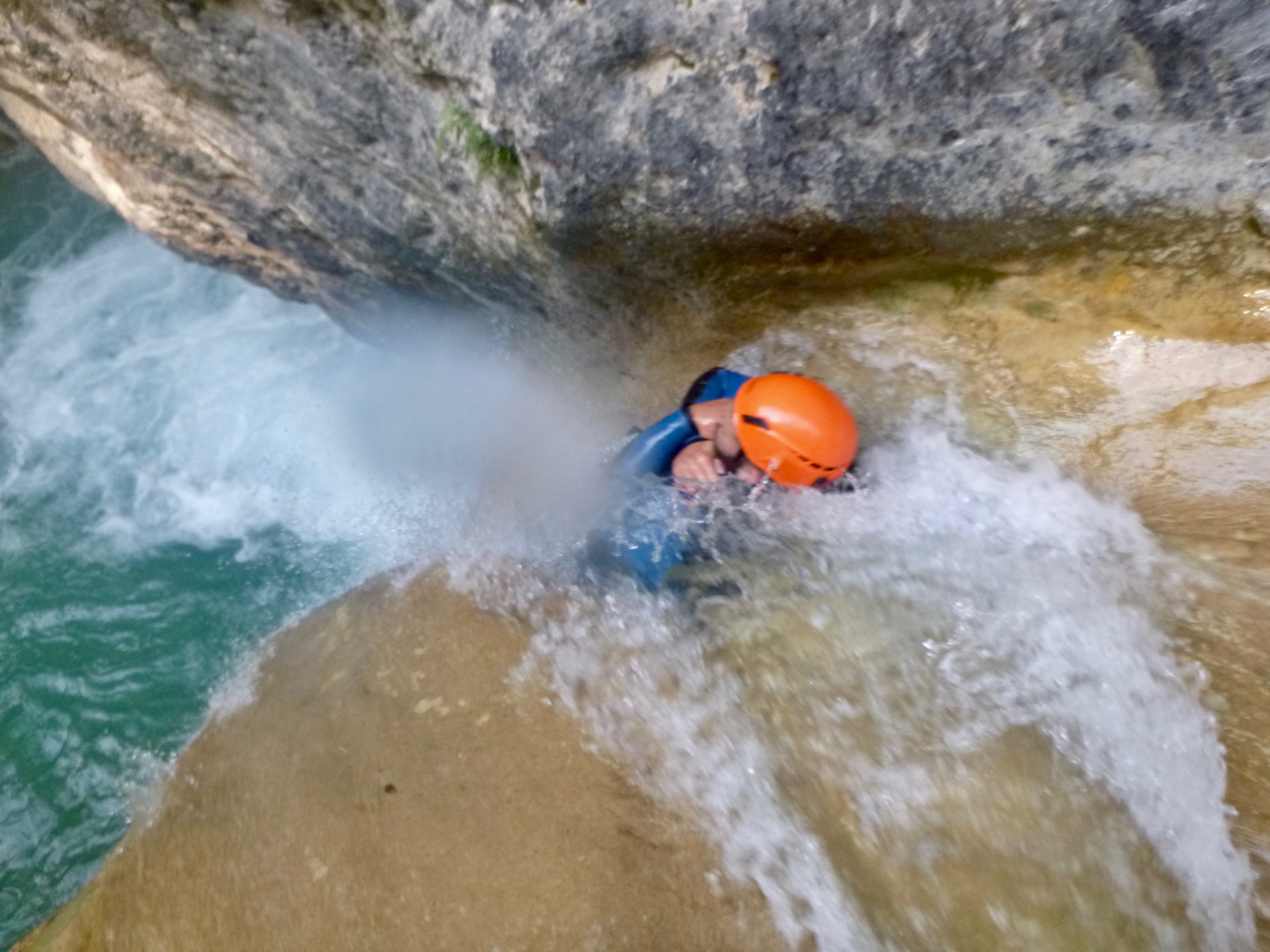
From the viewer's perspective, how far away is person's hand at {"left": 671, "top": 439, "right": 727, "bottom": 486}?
2643mm

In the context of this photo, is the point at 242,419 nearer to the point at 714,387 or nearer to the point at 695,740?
the point at 714,387

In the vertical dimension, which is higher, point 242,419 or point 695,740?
point 695,740

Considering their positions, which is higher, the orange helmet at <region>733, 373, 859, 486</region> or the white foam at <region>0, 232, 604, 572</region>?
the orange helmet at <region>733, 373, 859, 486</region>

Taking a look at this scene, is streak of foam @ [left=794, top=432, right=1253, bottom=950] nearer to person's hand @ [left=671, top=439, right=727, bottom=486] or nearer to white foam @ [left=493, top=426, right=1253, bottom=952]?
white foam @ [left=493, top=426, right=1253, bottom=952]

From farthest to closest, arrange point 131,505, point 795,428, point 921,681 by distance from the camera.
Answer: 1. point 131,505
2. point 795,428
3. point 921,681

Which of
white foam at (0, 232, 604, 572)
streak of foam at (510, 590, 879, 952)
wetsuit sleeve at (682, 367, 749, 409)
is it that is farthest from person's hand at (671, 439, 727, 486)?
white foam at (0, 232, 604, 572)

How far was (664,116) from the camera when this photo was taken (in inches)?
84.4

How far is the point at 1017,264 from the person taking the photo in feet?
7.47

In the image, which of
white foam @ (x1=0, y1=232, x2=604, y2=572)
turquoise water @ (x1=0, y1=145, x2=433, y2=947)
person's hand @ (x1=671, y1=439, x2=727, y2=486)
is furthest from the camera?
white foam @ (x1=0, y1=232, x2=604, y2=572)

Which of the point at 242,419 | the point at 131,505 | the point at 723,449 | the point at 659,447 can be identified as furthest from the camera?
the point at 242,419

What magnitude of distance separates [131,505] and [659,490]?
121 inches

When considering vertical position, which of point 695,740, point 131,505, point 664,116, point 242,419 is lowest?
point 131,505

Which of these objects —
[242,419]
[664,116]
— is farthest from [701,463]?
[242,419]

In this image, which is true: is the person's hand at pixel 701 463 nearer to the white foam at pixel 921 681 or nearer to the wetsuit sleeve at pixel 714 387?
the wetsuit sleeve at pixel 714 387
